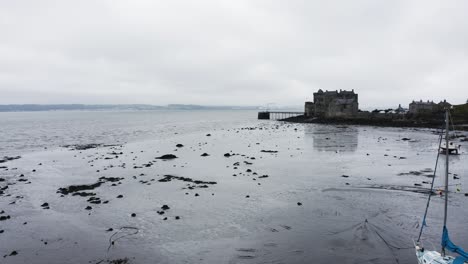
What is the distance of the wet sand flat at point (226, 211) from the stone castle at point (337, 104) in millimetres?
72835

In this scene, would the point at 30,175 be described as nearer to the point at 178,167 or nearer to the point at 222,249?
the point at 178,167

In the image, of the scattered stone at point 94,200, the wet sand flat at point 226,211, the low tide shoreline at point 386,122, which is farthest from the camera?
the low tide shoreline at point 386,122

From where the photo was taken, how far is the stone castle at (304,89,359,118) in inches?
4353

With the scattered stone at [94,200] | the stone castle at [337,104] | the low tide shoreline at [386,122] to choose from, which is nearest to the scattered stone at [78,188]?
the scattered stone at [94,200]

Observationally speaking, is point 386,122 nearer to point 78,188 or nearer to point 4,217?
point 78,188

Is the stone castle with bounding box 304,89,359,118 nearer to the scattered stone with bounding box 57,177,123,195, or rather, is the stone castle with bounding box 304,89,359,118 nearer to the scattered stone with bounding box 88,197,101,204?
the scattered stone with bounding box 57,177,123,195

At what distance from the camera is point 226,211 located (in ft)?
71.1

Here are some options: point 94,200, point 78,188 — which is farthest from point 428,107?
point 94,200

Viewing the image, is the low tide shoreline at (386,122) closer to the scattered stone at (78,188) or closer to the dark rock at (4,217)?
the scattered stone at (78,188)

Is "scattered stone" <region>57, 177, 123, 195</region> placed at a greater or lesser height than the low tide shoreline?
lesser

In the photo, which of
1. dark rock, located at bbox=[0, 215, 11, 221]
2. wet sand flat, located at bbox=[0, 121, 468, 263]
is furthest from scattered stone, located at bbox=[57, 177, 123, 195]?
dark rock, located at bbox=[0, 215, 11, 221]

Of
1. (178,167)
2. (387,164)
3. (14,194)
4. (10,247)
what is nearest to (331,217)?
(10,247)

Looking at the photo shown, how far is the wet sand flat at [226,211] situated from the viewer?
1562cm

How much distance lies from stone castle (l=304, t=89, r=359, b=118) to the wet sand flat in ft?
239
